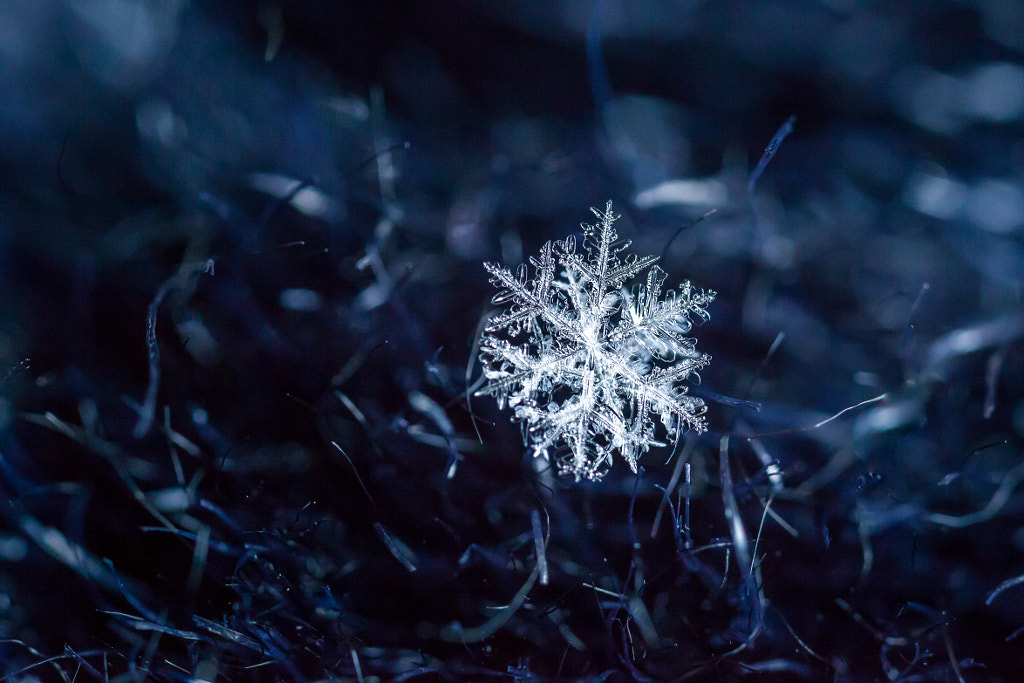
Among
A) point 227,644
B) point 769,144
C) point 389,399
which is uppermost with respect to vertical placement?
point 769,144

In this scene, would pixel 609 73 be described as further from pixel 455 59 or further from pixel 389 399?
pixel 389 399

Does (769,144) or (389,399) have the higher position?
(769,144)

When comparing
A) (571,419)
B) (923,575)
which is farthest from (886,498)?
(571,419)
